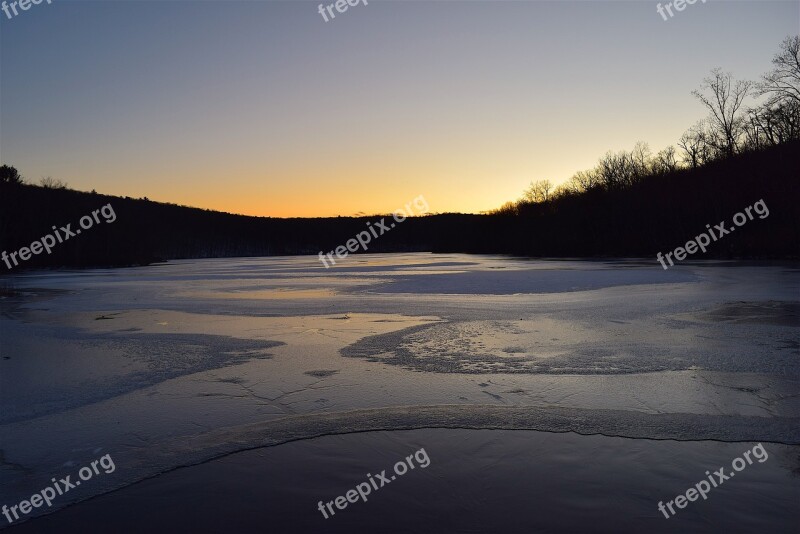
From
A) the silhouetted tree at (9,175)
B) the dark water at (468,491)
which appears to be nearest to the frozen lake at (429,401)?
the dark water at (468,491)

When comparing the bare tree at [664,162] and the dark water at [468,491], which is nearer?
the dark water at [468,491]

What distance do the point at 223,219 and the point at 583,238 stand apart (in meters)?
113

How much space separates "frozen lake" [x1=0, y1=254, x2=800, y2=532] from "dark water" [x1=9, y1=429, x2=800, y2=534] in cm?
2

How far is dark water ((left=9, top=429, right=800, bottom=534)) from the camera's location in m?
3.09

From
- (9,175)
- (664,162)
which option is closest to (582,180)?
(664,162)

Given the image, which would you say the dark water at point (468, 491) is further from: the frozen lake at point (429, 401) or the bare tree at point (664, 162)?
the bare tree at point (664, 162)

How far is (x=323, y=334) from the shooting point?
32.5 feet

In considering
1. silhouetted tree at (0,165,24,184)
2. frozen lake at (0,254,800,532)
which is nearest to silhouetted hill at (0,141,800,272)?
silhouetted tree at (0,165,24,184)

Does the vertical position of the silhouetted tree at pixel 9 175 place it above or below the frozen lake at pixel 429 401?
above

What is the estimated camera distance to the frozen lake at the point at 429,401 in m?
3.60

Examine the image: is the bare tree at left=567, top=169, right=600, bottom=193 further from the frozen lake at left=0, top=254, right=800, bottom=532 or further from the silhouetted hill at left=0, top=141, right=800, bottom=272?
the frozen lake at left=0, top=254, right=800, bottom=532

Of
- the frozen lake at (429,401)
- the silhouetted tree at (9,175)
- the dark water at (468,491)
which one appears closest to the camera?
the dark water at (468,491)

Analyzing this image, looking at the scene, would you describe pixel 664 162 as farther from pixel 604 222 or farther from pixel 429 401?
pixel 429 401

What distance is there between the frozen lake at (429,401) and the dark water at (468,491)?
0.07 feet
